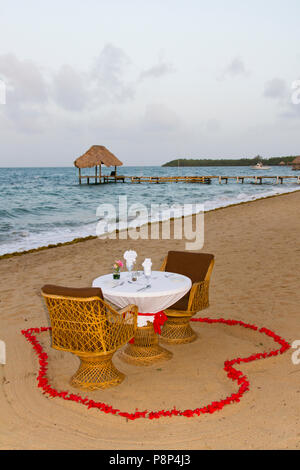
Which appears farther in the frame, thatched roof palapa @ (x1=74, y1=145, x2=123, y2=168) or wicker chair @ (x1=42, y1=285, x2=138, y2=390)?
thatched roof palapa @ (x1=74, y1=145, x2=123, y2=168)

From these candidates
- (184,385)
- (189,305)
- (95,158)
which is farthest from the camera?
(95,158)

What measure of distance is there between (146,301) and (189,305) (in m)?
0.70

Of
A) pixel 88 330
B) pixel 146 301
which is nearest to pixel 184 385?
pixel 146 301

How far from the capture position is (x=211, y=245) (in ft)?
33.6

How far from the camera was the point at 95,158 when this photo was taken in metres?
40.1

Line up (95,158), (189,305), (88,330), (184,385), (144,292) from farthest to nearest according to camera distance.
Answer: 1. (95,158)
2. (189,305)
3. (144,292)
4. (184,385)
5. (88,330)

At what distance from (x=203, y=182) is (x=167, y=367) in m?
43.5

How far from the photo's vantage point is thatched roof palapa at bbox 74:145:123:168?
3898 cm

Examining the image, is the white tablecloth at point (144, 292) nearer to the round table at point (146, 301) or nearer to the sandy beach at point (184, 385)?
the round table at point (146, 301)

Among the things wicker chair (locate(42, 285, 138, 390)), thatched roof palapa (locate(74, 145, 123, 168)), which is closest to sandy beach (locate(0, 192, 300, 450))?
wicker chair (locate(42, 285, 138, 390))

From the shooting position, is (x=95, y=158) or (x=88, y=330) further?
(x=95, y=158)

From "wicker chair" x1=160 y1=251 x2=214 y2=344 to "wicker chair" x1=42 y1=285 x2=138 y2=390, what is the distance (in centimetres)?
96

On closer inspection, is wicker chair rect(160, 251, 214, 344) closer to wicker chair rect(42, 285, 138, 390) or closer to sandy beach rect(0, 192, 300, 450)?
sandy beach rect(0, 192, 300, 450)

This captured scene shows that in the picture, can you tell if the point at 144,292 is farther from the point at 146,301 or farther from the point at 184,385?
the point at 184,385
